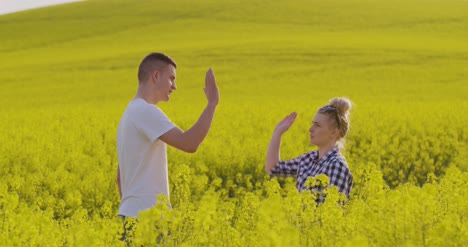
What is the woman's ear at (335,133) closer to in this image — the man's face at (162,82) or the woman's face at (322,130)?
the woman's face at (322,130)

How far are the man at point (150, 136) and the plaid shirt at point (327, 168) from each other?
0.71 metres

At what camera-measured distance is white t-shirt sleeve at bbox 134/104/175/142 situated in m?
3.85

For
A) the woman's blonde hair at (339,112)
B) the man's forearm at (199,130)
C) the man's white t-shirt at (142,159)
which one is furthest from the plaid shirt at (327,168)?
the man's white t-shirt at (142,159)

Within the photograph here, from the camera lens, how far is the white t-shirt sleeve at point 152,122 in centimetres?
385

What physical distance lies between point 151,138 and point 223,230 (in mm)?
524

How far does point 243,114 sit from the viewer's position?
15195mm

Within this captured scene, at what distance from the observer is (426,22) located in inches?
1566

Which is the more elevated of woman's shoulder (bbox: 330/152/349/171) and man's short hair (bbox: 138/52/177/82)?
man's short hair (bbox: 138/52/177/82)

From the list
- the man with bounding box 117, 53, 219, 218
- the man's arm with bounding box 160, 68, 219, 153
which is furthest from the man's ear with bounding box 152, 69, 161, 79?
the man's arm with bounding box 160, 68, 219, 153

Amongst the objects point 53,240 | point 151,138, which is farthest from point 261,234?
point 53,240

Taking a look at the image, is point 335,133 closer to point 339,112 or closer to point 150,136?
point 339,112

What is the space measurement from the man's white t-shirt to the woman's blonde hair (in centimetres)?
99

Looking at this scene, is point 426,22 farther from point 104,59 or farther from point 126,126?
point 126,126

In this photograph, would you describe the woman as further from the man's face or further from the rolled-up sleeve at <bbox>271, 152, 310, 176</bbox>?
the man's face
